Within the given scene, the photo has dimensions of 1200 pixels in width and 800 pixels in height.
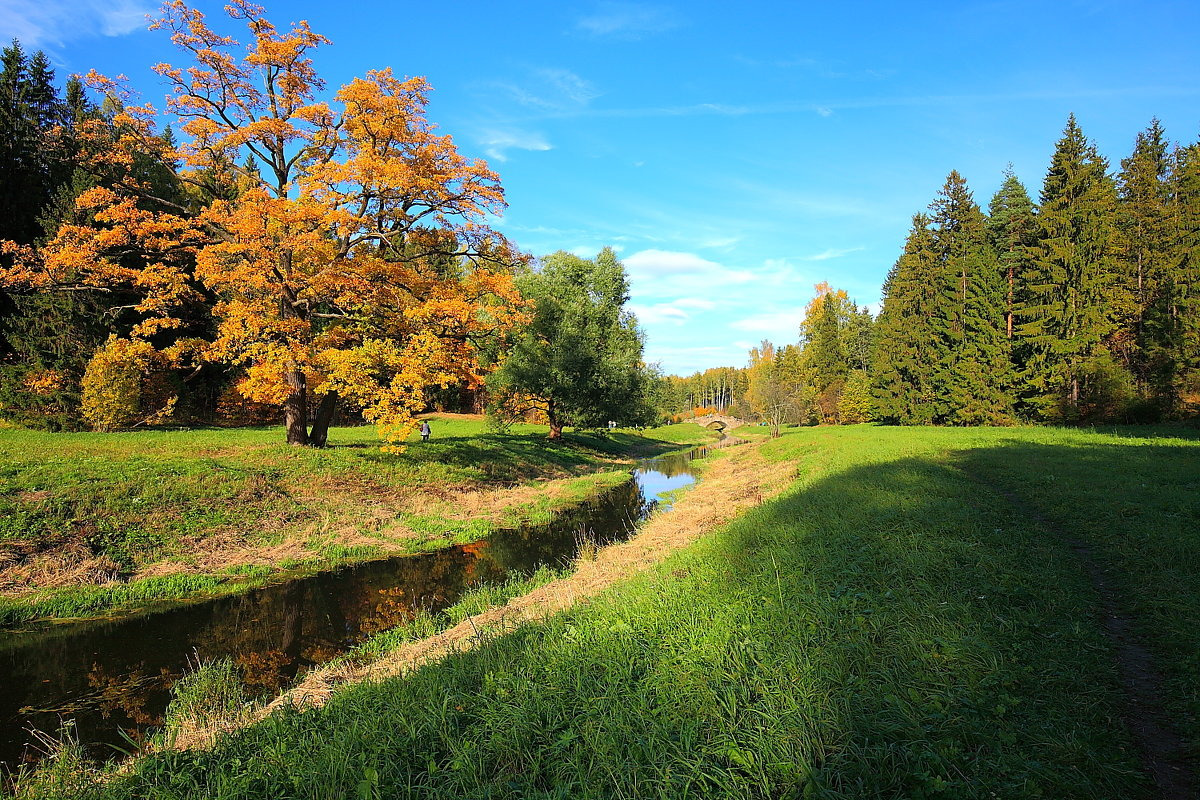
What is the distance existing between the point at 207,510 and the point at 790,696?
49.7 feet

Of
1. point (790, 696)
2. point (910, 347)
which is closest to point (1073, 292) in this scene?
point (910, 347)

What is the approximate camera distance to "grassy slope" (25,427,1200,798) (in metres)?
3.79

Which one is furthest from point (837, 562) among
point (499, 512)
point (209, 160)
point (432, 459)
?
point (209, 160)

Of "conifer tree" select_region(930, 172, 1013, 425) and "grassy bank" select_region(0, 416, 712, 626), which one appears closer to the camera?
"grassy bank" select_region(0, 416, 712, 626)

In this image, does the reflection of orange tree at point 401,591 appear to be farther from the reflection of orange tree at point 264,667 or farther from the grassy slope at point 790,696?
the grassy slope at point 790,696

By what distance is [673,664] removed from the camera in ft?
18.1

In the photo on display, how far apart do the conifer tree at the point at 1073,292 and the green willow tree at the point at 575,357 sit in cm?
2415

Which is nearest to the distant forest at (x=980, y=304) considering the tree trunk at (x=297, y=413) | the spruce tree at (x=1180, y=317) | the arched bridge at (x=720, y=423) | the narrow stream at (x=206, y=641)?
the spruce tree at (x=1180, y=317)

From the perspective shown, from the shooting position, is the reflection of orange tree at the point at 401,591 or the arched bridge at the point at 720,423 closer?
the reflection of orange tree at the point at 401,591

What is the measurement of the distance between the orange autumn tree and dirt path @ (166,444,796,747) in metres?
8.84

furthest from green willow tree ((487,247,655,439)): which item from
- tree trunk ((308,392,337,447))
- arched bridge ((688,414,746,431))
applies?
arched bridge ((688,414,746,431))

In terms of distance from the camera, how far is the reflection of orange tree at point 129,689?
687 cm

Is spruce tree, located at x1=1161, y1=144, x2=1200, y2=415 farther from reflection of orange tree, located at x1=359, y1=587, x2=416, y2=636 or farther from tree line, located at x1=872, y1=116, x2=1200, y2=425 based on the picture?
reflection of orange tree, located at x1=359, y1=587, x2=416, y2=636

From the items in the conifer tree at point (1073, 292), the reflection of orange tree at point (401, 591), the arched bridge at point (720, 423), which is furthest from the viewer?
the arched bridge at point (720, 423)
